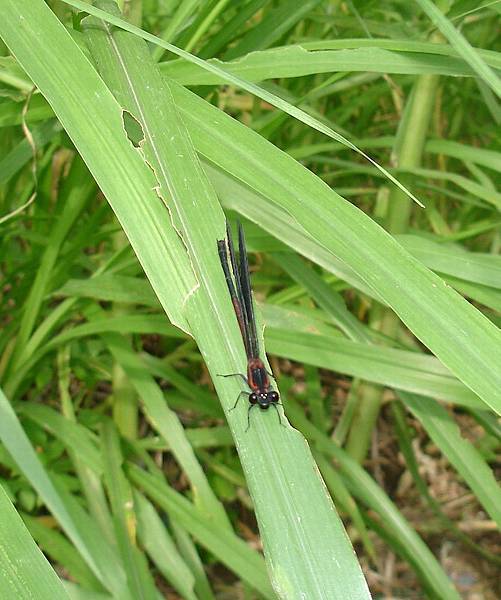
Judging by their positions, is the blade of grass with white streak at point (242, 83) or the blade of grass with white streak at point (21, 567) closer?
the blade of grass with white streak at point (21, 567)

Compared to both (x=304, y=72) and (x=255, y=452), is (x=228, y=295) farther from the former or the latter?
(x=304, y=72)

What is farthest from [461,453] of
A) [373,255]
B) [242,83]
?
[242,83]

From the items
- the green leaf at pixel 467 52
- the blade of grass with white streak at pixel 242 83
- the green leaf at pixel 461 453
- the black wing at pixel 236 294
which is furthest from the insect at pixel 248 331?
the green leaf at pixel 461 453

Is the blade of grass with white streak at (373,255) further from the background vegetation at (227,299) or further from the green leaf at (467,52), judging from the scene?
the green leaf at (467,52)

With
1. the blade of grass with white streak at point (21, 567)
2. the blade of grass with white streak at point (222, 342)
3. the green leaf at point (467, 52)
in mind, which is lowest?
the blade of grass with white streak at point (21, 567)

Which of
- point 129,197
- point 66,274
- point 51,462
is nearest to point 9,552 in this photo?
point 129,197

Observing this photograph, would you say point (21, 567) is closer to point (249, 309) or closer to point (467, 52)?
point (249, 309)
